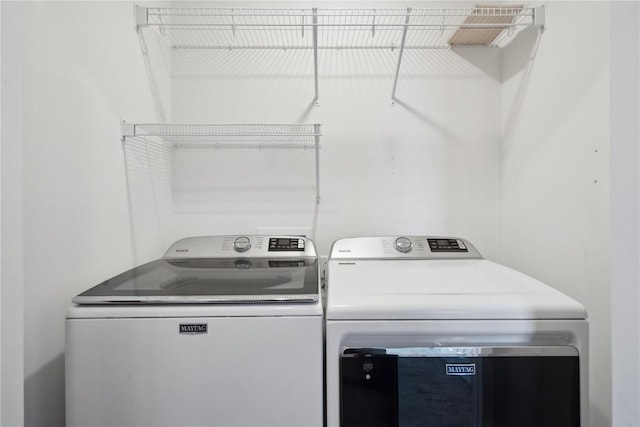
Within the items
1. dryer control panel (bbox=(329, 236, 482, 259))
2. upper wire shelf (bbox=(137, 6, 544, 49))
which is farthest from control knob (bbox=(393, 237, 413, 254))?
upper wire shelf (bbox=(137, 6, 544, 49))

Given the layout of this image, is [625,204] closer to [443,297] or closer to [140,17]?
[443,297]

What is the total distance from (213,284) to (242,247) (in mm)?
487

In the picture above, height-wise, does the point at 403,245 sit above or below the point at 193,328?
above

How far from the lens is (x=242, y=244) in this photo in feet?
4.87

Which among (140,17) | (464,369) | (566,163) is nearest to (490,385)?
(464,369)

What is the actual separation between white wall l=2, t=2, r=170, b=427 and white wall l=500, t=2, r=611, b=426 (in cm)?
179

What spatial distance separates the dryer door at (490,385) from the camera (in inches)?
31.7

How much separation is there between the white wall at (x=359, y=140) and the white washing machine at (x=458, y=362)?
3.13 ft

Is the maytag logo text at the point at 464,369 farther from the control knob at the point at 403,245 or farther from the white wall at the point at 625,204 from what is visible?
the control knob at the point at 403,245

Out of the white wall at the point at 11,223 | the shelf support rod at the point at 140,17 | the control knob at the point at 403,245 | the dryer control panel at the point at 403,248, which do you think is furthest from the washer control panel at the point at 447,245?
the shelf support rod at the point at 140,17

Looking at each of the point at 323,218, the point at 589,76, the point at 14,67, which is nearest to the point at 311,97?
the point at 323,218

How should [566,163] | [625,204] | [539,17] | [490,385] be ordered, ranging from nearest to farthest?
[625,204], [490,385], [566,163], [539,17]

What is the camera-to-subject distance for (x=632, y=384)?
18.8 inches

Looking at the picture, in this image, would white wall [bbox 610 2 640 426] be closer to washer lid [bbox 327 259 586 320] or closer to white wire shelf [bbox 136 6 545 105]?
washer lid [bbox 327 259 586 320]
